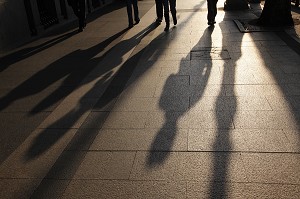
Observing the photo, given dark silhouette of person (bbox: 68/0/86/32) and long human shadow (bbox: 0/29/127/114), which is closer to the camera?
long human shadow (bbox: 0/29/127/114)

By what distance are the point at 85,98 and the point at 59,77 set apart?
148 cm

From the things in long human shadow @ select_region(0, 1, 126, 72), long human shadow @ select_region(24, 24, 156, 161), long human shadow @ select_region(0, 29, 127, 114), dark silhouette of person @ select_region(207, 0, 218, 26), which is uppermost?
dark silhouette of person @ select_region(207, 0, 218, 26)

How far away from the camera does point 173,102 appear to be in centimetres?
Result: 507

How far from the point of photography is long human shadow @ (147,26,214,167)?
3836 millimetres

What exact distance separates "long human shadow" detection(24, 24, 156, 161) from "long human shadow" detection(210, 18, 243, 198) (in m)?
1.87

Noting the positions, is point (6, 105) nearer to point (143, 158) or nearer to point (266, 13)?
point (143, 158)

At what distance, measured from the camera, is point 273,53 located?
7102 mm

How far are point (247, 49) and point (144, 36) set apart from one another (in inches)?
126

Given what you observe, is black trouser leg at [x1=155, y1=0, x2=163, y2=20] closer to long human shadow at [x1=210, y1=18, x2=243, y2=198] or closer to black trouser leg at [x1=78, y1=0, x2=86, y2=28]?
black trouser leg at [x1=78, y1=0, x2=86, y2=28]

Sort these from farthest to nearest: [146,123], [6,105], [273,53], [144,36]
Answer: [144,36]
[273,53]
[6,105]
[146,123]

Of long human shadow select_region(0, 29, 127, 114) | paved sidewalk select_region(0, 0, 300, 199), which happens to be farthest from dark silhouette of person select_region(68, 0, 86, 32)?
paved sidewalk select_region(0, 0, 300, 199)

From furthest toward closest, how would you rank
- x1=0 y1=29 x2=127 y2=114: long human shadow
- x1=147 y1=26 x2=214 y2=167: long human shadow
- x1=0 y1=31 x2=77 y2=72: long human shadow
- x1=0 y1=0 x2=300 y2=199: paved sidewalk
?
x1=0 y1=31 x2=77 y2=72: long human shadow → x1=0 y1=29 x2=127 y2=114: long human shadow → x1=147 y1=26 x2=214 y2=167: long human shadow → x1=0 y1=0 x2=300 y2=199: paved sidewalk

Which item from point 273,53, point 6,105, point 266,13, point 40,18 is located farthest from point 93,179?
point 40,18

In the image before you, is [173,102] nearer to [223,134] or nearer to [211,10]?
[223,134]
